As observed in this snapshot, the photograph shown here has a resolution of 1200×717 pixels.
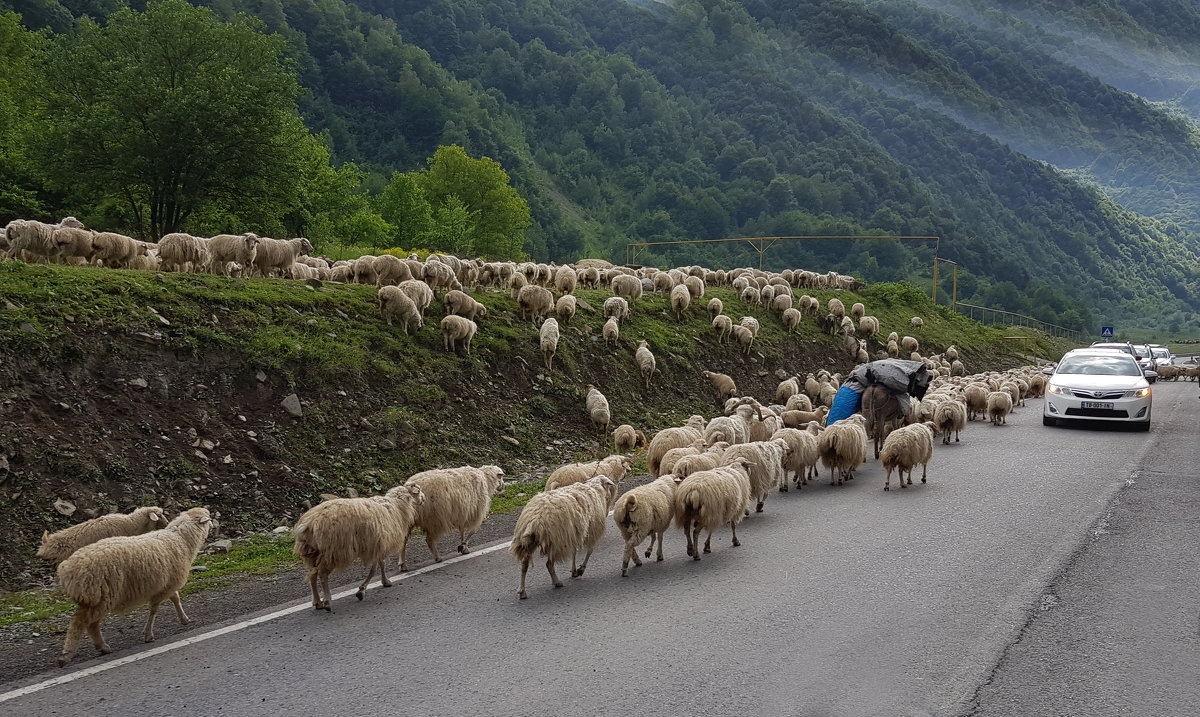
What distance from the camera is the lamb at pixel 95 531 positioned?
722cm

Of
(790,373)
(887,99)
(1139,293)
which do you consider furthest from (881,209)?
(790,373)

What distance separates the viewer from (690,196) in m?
128

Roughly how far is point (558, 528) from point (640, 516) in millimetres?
947

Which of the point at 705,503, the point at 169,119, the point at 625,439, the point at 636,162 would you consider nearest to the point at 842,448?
the point at 625,439

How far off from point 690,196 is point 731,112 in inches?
1564

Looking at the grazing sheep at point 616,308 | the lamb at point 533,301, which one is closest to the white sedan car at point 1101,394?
the grazing sheep at point 616,308

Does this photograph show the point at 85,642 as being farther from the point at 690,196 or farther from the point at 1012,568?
the point at 690,196

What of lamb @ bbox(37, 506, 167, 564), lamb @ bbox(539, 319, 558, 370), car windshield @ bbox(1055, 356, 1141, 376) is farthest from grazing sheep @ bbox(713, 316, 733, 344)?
lamb @ bbox(37, 506, 167, 564)

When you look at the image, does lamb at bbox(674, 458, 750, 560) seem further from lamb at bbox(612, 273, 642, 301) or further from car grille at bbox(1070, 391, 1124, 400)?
lamb at bbox(612, 273, 642, 301)

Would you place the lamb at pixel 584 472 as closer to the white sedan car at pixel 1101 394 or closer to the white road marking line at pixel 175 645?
the white road marking line at pixel 175 645

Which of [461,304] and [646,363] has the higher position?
[461,304]

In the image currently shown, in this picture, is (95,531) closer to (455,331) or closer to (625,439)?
(455,331)

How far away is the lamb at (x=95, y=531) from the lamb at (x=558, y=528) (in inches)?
129

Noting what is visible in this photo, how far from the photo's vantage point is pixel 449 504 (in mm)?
8172
